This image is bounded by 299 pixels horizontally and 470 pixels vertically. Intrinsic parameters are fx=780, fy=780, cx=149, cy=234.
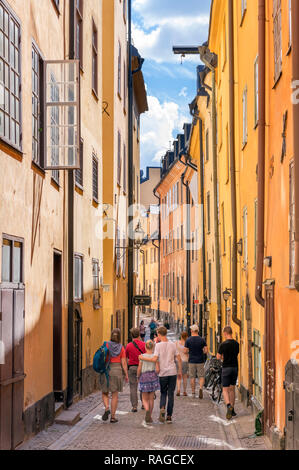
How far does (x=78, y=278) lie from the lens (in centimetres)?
1717

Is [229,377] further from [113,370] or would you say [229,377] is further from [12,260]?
[12,260]

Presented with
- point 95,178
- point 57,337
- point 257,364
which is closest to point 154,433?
point 257,364

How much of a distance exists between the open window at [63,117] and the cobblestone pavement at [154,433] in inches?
164

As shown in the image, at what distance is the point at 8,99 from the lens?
9.90 metres

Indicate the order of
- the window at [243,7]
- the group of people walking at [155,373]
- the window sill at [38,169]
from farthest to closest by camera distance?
the window at [243,7] → the group of people walking at [155,373] → the window sill at [38,169]

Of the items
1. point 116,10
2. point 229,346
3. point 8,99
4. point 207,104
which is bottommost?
point 229,346

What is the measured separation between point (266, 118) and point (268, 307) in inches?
111

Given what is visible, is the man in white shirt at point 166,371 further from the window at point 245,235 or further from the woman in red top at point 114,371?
the window at point 245,235

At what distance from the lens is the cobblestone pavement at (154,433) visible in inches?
425

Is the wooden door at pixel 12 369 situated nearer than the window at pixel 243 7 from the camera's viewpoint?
Yes

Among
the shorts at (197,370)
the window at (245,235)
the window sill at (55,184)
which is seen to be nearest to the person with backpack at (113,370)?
the window sill at (55,184)

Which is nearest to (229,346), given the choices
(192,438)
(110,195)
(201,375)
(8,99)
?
(192,438)

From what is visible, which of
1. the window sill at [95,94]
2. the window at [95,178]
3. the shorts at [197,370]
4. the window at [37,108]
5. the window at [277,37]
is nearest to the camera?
the window at [277,37]
